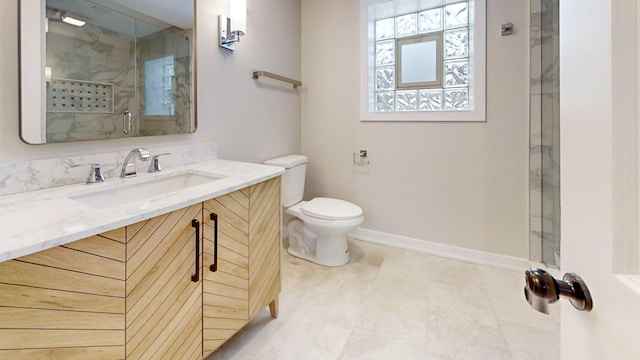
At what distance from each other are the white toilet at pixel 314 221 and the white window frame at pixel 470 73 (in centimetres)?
81

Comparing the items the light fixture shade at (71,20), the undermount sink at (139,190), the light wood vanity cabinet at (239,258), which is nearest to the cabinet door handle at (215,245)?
the light wood vanity cabinet at (239,258)

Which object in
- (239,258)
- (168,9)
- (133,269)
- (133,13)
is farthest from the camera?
(168,9)

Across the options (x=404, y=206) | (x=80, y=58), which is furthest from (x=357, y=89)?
(x=80, y=58)

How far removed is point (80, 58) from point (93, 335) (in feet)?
3.60

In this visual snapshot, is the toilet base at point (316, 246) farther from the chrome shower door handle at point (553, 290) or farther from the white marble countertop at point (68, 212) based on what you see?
the chrome shower door handle at point (553, 290)

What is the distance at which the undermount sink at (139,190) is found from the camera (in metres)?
1.24

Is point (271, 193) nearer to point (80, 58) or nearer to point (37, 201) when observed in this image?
point (37, 201)

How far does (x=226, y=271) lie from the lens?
4.22ft

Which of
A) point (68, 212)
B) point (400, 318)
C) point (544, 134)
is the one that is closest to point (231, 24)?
point (68, 212)

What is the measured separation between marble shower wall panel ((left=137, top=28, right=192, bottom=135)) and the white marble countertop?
36 cm

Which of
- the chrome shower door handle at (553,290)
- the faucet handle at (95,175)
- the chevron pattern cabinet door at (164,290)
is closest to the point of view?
the chrome shower door handle at (553,290)

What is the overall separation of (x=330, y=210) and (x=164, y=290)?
56.0 inches

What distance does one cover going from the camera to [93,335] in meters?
0.84

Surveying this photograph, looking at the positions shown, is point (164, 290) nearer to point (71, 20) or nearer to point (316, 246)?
point (71, 20)
